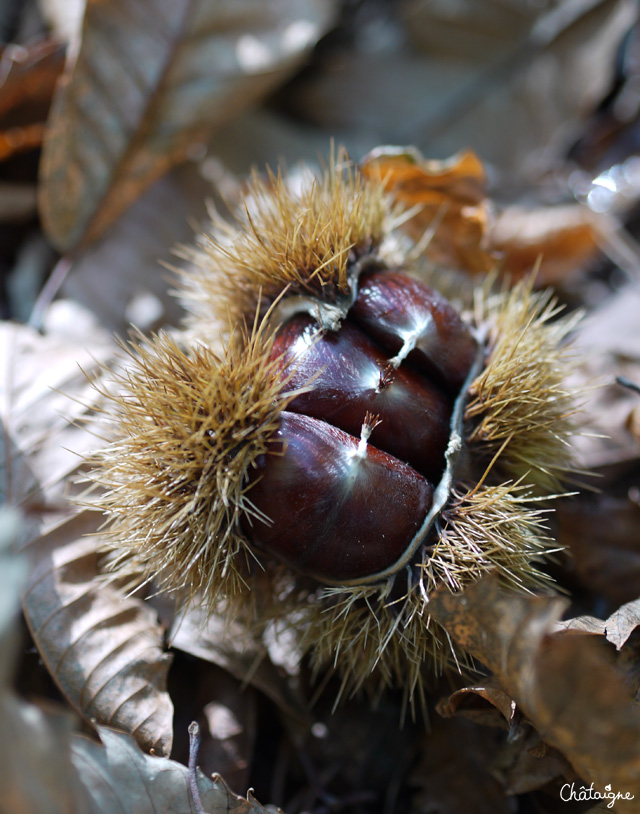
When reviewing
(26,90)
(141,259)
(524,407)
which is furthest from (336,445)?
(26,90)

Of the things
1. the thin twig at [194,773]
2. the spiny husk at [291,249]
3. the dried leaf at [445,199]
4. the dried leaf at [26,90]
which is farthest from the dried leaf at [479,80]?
the thin twig at [194,773]

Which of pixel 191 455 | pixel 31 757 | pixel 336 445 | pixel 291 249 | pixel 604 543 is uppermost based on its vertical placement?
pixel 291 249

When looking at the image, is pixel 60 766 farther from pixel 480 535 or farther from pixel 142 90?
pixel 142 90

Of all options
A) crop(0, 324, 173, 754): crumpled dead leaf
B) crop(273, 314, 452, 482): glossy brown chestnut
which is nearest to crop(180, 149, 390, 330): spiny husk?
crop(273, 314, 452, 482): glossy brown chestnut

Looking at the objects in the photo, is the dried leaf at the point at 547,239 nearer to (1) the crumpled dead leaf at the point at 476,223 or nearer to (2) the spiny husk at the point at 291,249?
(1) the crumpled dead leaf at the point at 476,223

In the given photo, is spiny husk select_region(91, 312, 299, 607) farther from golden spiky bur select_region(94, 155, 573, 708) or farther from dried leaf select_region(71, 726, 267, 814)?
dried leaf select_region(71, 726, 267, 814)
